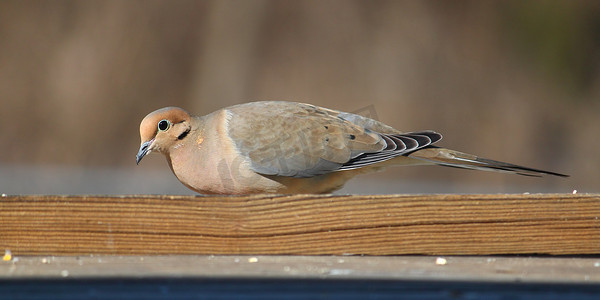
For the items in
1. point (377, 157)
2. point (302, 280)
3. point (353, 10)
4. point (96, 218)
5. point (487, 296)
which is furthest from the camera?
point (353, 10)

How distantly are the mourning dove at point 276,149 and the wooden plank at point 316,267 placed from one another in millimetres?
1245

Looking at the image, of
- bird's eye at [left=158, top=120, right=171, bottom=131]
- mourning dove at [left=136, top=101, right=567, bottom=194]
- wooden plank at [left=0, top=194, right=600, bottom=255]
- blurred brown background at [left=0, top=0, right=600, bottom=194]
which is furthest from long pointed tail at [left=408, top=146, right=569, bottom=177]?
blurred brown background at [left=0, top=0, right=600, bottom=194]

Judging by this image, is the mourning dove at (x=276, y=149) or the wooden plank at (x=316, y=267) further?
the mourning dove at (x=276, y=149)

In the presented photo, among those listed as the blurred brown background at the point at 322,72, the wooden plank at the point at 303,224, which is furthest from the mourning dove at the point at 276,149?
the blurred brown background at the point at 322,72

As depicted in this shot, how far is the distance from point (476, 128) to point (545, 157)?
2.59 feet

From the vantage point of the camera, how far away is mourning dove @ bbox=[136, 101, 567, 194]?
3.94m

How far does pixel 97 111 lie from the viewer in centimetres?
810

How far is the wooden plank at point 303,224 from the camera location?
2.70 meters

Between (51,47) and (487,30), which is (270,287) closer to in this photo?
(51,47)

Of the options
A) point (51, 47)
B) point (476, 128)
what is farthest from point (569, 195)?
point (51, 47)

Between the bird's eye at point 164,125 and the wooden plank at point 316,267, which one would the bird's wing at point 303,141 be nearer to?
the bird's eye at point 164,125

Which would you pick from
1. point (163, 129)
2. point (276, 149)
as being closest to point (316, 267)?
point (276, 149)

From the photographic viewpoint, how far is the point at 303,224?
9.09 ft

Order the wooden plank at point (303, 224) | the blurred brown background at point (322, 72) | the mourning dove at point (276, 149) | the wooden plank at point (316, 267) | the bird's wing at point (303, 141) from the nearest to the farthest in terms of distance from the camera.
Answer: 1. the wooden plank at point (316, 267)
2. the wooden plank at point (303, 224)
3. the mourning dove at point (276, 149)
4. the bird's wing at point (303, 141)
5. the blurred brown background at point (322, 72)
